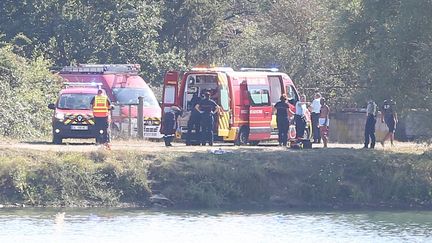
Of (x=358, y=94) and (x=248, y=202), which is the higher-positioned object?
(x=358, y=94)

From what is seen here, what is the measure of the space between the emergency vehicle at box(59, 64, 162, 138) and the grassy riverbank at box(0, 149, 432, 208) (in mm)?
6626

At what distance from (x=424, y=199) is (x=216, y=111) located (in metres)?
6.03

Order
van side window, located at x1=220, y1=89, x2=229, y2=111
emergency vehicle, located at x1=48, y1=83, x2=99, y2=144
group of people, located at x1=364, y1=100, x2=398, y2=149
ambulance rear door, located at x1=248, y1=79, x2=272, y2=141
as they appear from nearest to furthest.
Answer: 1. group of people, located at x1=364, y1=100, x2=398, y2=149
2. emergency vehicle, located at x1=48, y1=83, x2=99, y2=144
3. van side window, located at x1=220, y1=89, x2=229, y2=111
4. ambulance rear door, located at x1=248, y1=79, x2=272, y2=141

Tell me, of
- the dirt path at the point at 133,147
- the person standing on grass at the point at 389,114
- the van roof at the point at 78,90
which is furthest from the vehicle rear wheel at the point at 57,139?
the person standing on grass at the point at 389,114

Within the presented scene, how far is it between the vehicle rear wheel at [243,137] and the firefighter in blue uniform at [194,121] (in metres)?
1.43

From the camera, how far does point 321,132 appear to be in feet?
112

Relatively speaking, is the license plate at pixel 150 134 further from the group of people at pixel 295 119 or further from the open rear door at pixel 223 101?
the group of people at pixel 295 119

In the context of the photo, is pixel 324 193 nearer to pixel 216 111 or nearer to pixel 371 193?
pixel 371 193

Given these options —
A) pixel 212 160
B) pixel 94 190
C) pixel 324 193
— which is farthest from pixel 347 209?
pixel 94 190

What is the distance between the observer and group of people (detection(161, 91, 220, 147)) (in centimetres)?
3139

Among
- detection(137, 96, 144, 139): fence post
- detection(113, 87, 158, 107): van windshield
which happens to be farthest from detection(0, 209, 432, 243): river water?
detection(113, 87, 158, 107): van windshield

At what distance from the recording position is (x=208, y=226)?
2461cm

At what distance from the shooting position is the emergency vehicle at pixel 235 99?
107 feet

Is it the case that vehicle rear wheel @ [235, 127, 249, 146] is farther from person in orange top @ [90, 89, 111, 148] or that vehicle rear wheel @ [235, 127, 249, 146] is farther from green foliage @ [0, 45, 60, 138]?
green foliage @ [0, 45, 60, 138]
